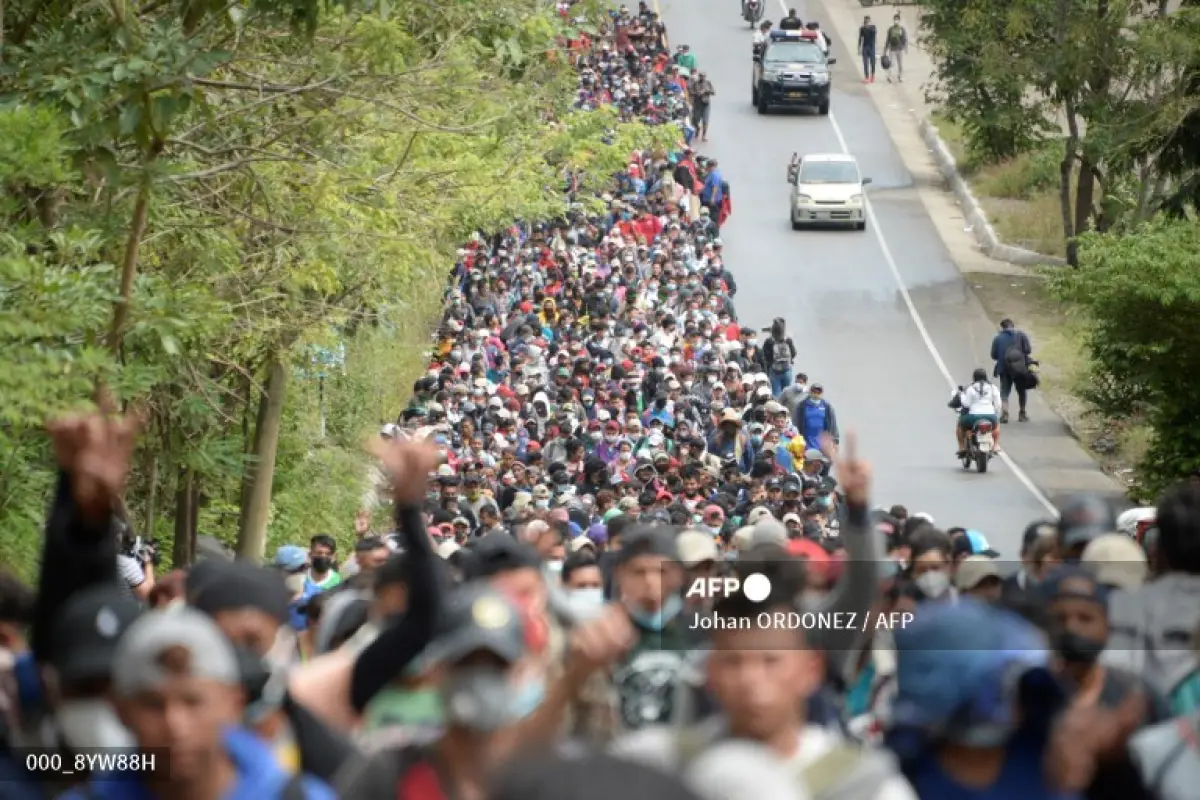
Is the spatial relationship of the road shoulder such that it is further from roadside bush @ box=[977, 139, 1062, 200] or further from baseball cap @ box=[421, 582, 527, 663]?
baseball cap @ box=[421, 582, 527, 663]

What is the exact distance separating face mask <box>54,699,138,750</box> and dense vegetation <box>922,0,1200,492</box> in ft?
67.6

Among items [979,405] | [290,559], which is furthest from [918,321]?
[290,559]

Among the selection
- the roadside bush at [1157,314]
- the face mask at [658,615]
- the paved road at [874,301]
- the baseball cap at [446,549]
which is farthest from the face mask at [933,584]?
the paved road at [874,301]

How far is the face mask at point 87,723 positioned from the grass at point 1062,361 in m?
24.1

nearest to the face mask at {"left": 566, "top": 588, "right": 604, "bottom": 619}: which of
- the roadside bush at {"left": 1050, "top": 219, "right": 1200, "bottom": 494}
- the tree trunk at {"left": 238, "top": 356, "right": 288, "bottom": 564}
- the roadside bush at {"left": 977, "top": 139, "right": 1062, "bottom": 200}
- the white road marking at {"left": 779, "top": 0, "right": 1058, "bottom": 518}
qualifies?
the tree trunk at {"left": 238, "top": 356, "right": 288, "bottom": 564}

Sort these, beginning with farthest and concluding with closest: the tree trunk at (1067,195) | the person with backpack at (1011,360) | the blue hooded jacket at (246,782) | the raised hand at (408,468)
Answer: the tree trunk at (1067,195)
the person with backpack at (1011,360)
the raised hand at (408,468)
the blue hooded jacket at (246,782)

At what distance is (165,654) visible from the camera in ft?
15.8

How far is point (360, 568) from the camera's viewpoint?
10227 millimetres

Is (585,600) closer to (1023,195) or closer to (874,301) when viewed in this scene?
(874,301)

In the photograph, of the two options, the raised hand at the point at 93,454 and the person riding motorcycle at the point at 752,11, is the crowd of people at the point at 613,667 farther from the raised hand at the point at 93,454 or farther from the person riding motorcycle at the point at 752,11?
the person riding motorcycle at the point at 752,11

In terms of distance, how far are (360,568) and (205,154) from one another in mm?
7005

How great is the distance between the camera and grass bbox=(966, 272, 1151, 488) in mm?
32031

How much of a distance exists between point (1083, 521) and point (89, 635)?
171 inches

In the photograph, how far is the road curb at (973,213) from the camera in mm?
43906
